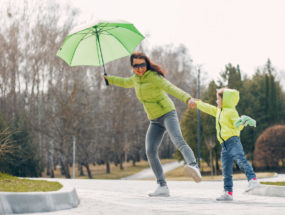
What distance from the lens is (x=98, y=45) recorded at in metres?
7.72

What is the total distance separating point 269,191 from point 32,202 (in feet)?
15.0

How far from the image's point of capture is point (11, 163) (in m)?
36.8

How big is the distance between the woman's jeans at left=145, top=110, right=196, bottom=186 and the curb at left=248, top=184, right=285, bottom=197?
1.93 m

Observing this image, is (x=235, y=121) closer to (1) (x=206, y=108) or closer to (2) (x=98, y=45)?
(1) (x=206, y=108)

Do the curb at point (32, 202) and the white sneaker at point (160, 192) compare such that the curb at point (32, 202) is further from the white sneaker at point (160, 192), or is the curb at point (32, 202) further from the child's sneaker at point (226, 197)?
the child's sneaker at point (226, 197)

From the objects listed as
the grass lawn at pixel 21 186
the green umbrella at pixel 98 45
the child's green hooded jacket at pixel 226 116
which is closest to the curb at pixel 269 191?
the child's green hooded jacket at pixel 226 116

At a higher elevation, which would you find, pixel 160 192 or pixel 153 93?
pixel 153 93

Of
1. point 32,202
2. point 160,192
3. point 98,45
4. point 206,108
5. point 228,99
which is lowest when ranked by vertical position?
point 160,192

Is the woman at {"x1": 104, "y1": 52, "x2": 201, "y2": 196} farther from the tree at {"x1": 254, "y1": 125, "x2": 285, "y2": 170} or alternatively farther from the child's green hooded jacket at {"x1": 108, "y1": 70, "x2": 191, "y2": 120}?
the tree at {"x1": 254, "y1": 125, "x2": 285, "y2": 170}

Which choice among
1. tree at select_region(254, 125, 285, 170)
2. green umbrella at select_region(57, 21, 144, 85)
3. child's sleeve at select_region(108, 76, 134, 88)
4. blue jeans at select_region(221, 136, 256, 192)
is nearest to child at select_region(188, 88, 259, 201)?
blue jeans at select_region(221, 136, 256, 192)

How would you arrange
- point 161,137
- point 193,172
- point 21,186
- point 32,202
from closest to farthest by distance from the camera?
point 32,202
point 193,172
point 21,186
point 161,137

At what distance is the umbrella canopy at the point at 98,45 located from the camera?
7590 mm

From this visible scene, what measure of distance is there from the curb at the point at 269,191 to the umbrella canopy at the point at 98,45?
3.49 m

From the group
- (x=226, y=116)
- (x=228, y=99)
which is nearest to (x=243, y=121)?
(x=226, y=116)
